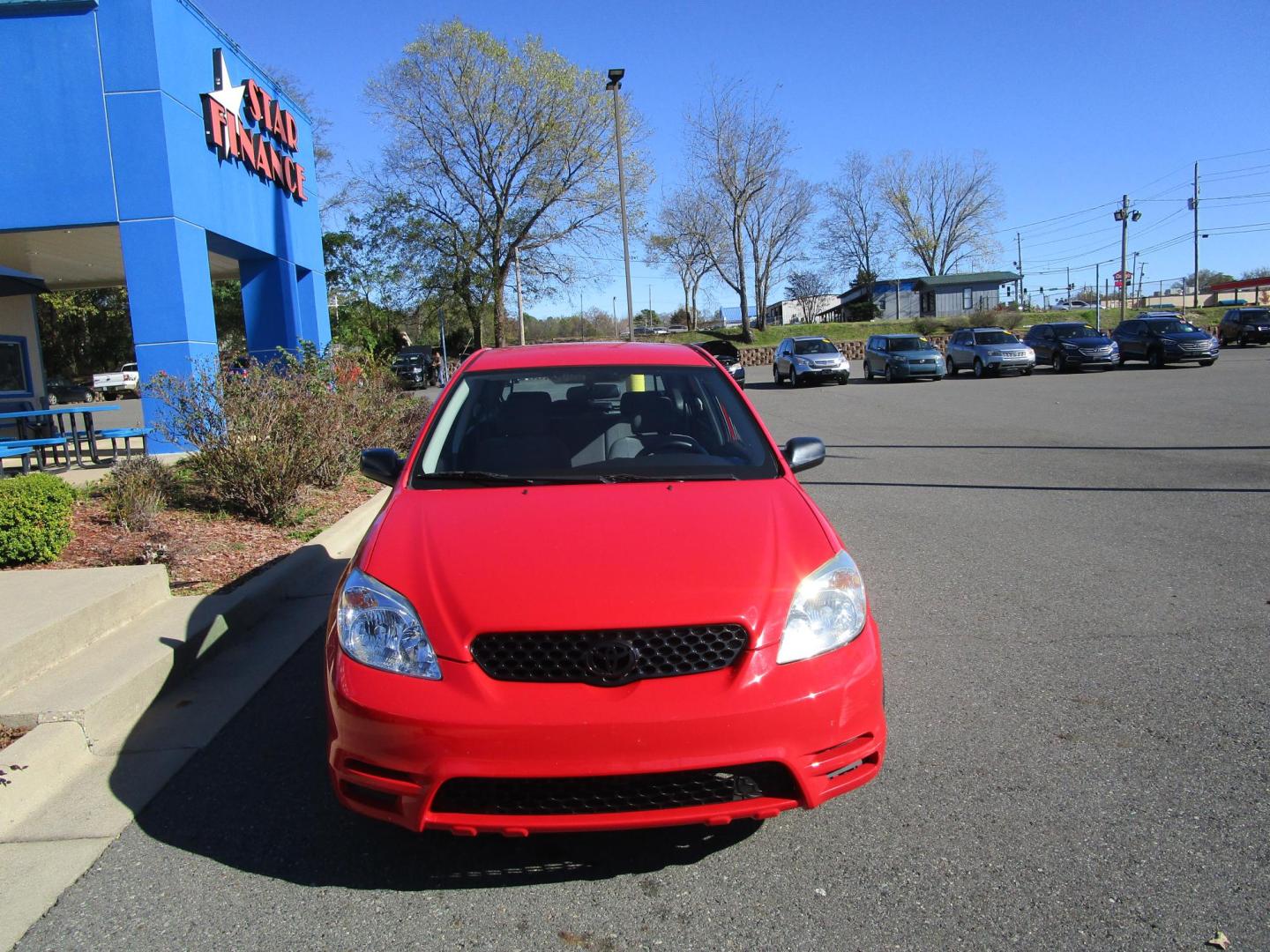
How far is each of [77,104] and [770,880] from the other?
42.3 ft

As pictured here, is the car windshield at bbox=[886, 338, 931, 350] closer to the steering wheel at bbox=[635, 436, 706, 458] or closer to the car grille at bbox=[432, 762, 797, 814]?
the steering wheel at bbox=[635, 436, 706, 458]

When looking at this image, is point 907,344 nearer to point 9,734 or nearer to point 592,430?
point 592,430

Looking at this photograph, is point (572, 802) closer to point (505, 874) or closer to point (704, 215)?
point (505, 874)

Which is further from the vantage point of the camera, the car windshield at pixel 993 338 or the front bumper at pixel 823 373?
the car windshield at pixel 993 338

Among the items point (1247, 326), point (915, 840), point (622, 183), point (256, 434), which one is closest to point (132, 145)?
point (256, 434)

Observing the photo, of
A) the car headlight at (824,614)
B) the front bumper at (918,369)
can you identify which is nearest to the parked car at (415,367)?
the front bumper at (918,369)

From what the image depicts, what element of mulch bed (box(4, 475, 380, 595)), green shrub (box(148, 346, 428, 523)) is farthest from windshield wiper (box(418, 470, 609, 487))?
green shrub (box(148, 346, 428, 523))

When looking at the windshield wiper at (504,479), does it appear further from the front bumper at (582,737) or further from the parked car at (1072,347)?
the parked car at (1072,347)

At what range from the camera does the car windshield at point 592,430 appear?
3.70 m

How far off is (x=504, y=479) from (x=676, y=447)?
0.90 m

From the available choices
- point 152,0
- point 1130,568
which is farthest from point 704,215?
point 1130,568

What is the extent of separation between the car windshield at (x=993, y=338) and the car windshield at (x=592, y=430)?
94.8 ft

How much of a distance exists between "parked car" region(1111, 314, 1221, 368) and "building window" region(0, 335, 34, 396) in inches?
1211

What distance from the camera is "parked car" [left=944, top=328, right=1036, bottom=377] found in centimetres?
2947
